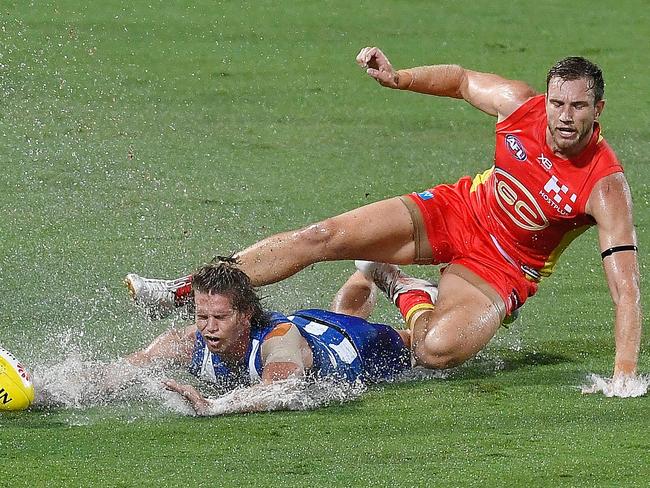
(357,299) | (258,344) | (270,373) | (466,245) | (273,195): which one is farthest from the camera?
(273,195)

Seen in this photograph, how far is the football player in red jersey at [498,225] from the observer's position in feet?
20.7

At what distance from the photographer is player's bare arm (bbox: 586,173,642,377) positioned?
20.0 feet

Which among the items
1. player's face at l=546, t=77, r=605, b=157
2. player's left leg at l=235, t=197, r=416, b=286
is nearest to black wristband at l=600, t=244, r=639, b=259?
player's face at l=546, t=77, r=605, b=157

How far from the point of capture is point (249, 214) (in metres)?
9.11

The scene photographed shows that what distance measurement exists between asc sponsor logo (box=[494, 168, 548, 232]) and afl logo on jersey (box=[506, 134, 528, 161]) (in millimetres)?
104

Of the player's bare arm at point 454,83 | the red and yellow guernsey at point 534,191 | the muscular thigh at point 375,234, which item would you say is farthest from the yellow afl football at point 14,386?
the red and yellow guernsey at point 534,191

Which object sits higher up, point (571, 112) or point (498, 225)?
point (571, 112)

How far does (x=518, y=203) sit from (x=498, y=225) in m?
0.20

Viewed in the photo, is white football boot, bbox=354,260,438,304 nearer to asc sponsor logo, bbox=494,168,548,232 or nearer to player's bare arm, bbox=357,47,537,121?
asc sponsor logo, bbox=494,168,548,232

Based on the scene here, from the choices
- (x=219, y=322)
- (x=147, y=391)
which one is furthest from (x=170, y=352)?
(x=219, y=322)

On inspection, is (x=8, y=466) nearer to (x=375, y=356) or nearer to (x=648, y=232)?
(x=375, y=356)

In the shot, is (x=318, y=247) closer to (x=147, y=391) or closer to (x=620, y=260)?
(x=147, y=391)

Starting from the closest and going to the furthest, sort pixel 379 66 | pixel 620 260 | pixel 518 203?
pixel 620 260
pixel 518 203
pixel 379 66

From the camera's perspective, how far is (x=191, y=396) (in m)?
5.56
